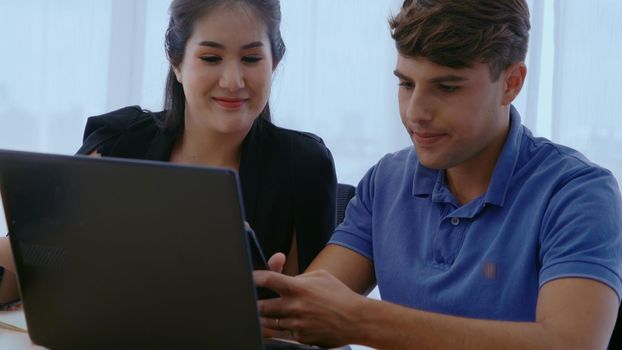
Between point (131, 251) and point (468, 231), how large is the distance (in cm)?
62

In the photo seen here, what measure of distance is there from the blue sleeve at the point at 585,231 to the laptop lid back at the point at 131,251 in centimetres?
50

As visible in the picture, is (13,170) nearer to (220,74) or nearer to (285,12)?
(220,74)

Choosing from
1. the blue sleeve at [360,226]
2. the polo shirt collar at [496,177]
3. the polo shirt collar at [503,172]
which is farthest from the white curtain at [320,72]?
the polo shirt collar at [503,172]

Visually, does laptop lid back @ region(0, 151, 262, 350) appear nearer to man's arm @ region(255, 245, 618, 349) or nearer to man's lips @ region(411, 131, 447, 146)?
man's arm @ region(255, 245, 618, 349)

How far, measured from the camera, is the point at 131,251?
Answer: 1.01m

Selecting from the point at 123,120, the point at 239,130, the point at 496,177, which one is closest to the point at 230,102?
the point at 239,130

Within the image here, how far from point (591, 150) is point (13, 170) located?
214cm

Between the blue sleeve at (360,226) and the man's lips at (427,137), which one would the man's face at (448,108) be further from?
the blue sleeve at (360,226)

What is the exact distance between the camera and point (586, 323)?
1174 millimetres

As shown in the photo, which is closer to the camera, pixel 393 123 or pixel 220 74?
pixel 220 74

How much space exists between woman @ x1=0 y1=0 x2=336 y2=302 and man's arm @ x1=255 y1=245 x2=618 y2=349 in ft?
2.03

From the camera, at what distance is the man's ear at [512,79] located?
1420 millimetres

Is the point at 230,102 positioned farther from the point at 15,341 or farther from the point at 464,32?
the point at 15,341

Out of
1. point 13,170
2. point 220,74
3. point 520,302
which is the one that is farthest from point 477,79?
point 13,170
